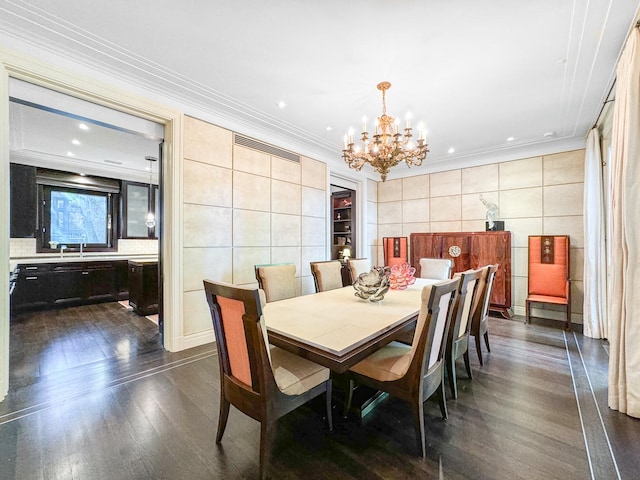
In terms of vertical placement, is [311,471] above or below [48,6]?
below

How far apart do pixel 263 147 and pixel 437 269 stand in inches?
119

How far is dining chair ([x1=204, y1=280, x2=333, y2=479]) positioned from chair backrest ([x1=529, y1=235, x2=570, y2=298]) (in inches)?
170

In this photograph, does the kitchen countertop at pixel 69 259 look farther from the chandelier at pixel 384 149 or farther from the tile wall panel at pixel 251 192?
the chandelier at pixel 384 149

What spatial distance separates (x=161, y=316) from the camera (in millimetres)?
3338

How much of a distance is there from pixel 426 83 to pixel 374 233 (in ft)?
12.9

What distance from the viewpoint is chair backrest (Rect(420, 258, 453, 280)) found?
3789mm

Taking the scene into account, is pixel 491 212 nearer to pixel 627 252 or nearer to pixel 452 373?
pixel 627 252

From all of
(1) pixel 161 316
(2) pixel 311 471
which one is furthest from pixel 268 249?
(2) pixel 311 471

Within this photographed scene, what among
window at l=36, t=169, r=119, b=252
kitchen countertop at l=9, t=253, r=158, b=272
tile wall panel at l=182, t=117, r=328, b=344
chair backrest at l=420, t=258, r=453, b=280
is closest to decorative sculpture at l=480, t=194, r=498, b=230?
chair backrest at l=420, t=258, r=453, b=280

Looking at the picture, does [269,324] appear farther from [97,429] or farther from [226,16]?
[226,16]

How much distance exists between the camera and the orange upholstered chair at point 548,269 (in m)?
4.18

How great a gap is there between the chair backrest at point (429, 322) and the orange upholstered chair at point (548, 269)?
3.42m

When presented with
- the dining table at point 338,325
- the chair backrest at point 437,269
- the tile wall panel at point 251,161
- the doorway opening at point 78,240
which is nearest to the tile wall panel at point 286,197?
the tile wall panel at point 251,161

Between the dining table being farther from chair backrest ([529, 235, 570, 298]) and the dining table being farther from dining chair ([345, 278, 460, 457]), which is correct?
chair backrest ([529, 235, 570, 298])
